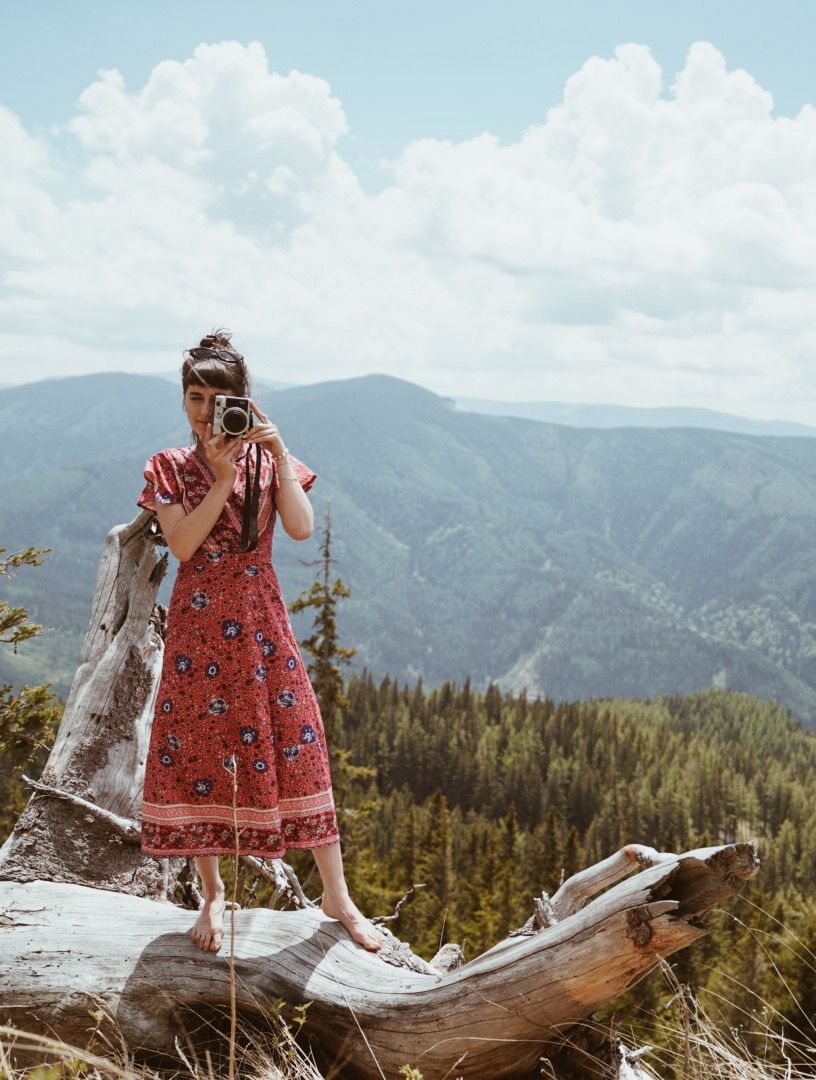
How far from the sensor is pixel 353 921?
4387 mm

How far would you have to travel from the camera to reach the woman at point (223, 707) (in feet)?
14.1

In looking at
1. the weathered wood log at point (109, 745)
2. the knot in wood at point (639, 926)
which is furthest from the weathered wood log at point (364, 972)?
the weathered wood log at point (109, 745)

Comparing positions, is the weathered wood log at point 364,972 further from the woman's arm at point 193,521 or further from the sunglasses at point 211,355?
the sunglasses at point 211,355

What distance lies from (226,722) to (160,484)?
1.28 meters

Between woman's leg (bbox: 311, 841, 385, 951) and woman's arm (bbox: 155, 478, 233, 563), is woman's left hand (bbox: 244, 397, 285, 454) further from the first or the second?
woman's leg (bbox: 311, 841, 385, 951)

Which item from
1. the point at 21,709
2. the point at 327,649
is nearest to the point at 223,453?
the point at 21,709

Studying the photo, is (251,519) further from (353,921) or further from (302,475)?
(353,921)

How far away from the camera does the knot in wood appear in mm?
3316

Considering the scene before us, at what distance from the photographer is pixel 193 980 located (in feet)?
13.6

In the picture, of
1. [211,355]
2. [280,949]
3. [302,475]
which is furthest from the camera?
[302,475]

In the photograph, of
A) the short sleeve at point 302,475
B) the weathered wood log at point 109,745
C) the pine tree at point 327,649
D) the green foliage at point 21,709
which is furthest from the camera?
the pine tree at point 327,649

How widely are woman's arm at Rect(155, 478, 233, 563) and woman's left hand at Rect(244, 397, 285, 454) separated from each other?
0.25 metres

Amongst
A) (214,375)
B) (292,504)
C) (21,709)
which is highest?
(214,375)

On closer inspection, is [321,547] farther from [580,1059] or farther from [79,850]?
[580,1059]
